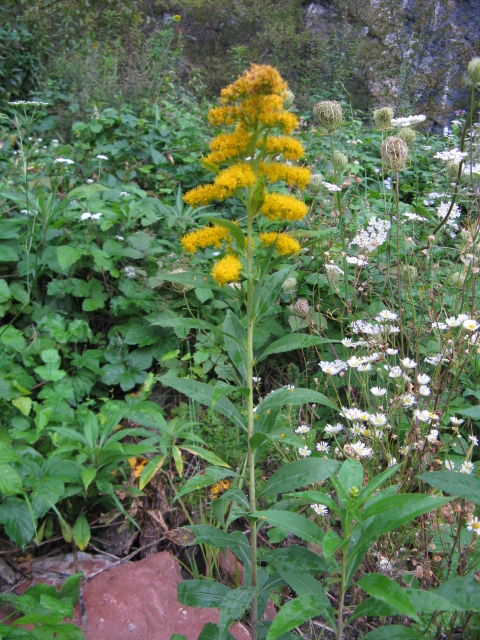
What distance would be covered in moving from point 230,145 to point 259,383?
1482 mm

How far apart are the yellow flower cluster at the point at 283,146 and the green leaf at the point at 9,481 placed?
130 cm

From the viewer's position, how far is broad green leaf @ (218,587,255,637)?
45.0 inches

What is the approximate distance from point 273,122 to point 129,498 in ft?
5.55

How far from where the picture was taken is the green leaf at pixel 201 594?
1.31 metres

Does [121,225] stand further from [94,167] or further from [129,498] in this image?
[129,498]

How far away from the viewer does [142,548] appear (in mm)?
2066

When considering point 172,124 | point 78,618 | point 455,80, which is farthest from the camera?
point 455,80

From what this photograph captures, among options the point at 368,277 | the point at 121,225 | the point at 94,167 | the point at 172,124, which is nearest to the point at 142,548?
the point at 368,277

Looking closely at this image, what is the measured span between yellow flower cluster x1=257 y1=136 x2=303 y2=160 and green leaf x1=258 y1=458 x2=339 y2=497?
757 mm

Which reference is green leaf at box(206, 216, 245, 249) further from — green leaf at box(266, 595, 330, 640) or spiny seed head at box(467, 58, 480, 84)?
spiny seed head at box(467, 58, 480, 84)

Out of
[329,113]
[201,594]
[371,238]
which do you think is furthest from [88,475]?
[329,113]

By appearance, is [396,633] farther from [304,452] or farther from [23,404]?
[23,404]

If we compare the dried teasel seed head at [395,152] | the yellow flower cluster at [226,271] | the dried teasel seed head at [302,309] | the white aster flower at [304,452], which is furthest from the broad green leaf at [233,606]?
the dried teasel seed head at [395,152]

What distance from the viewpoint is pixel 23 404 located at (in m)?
2.26
